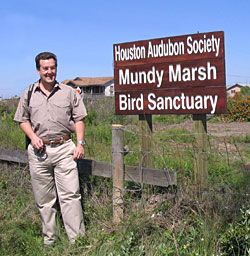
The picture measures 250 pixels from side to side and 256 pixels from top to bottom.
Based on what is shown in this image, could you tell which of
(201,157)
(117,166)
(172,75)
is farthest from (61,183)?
(172,75)

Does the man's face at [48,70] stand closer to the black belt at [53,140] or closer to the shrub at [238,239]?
the black belt at [53,140]

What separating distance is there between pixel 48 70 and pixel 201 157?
6.17ft

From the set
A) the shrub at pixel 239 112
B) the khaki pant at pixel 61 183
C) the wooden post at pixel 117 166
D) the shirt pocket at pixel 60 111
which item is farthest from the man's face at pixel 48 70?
the shrub at pixel 239 112

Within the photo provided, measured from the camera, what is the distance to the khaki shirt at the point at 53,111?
205 inches

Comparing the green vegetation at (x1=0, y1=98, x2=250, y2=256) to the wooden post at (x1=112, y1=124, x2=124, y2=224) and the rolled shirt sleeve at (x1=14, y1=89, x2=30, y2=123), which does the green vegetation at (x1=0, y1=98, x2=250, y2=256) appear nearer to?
the wooden post at (x1=112, y1=124, x2=124, y2=224)

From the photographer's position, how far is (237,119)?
26.9 m

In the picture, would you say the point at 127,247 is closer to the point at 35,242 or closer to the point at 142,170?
the point at 142,170

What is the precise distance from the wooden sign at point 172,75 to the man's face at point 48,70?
0.98 metres

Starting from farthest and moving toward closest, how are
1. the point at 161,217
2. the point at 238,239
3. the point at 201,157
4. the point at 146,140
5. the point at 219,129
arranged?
the point at 219,129 → the point at 146,140 → the point at 201,157 → the point at 161,217 → the point at 238,239

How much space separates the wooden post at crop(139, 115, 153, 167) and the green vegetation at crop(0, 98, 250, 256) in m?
0.08

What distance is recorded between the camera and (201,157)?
5.11 meters

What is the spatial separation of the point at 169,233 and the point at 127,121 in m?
10.2

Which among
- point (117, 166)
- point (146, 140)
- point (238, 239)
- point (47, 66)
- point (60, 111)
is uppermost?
point (47, 66)

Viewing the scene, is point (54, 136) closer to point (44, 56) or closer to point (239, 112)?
point (44, 56)
